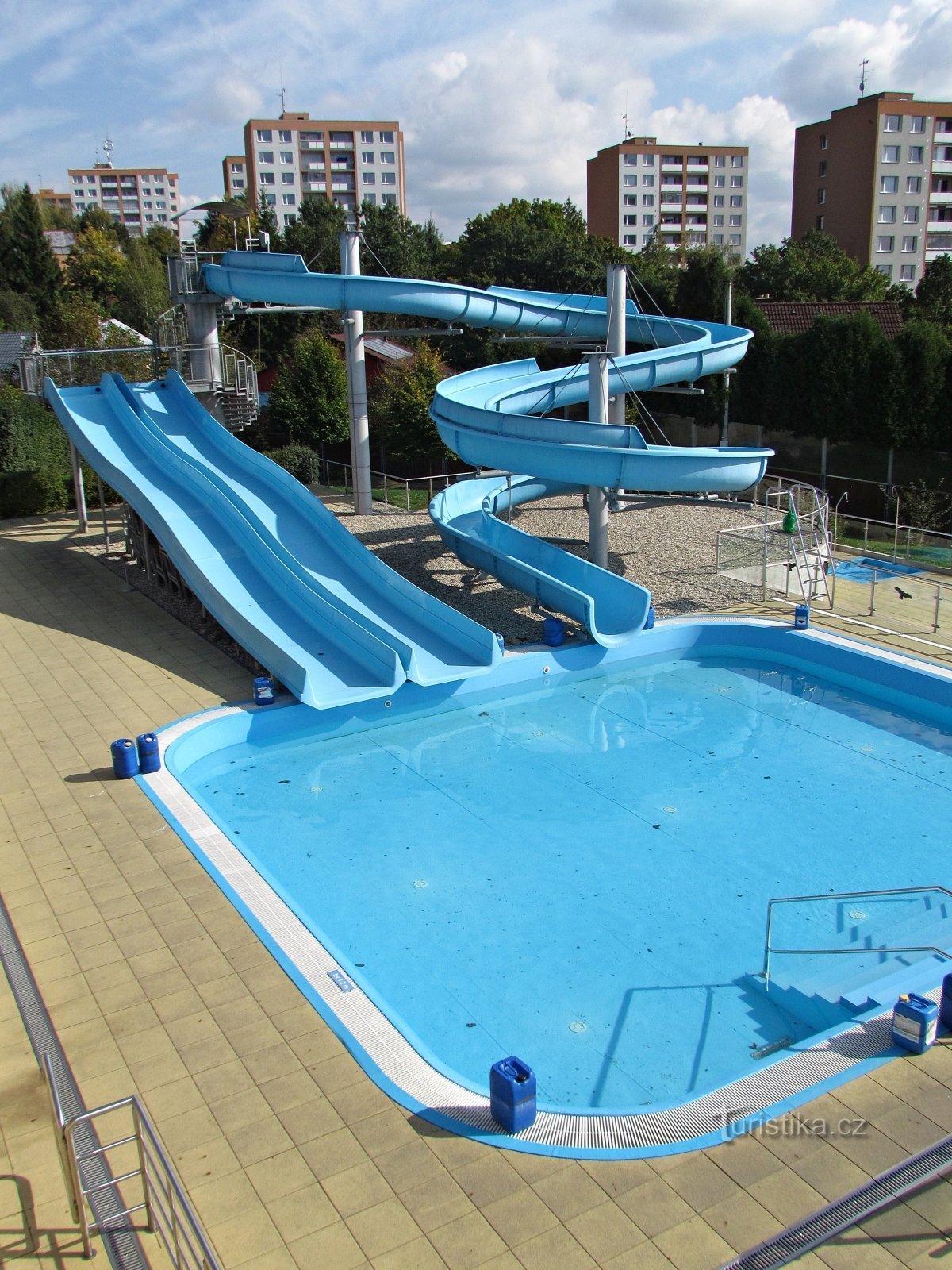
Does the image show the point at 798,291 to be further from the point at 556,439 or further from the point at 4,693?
the point at 4,693

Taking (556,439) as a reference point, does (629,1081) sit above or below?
below

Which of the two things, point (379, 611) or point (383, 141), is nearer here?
point (379, 611)

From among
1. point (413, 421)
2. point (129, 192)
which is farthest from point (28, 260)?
point (129, 192)

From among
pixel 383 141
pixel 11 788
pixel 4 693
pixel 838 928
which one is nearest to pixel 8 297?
pixel 4 693

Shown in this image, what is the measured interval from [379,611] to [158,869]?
590cm

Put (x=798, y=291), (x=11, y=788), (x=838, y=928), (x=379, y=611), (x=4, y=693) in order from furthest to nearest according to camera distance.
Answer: (x=798, y=291)
(x=379, y=611)
(x=4, y=693)
(x=11, y=788)
(x=838, y=928)

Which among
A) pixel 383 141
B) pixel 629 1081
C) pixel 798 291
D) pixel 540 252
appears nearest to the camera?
pixel 629 1081

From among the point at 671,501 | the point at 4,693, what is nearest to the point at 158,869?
the point at 4,693

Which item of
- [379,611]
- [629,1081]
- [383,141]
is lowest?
[629,1081]

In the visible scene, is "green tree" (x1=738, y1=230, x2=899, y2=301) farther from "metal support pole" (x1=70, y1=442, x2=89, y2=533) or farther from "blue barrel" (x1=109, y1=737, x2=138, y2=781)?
"blue barrel" (x1=109, y1=737, x2=138, y2=781)

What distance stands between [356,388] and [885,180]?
44720mm

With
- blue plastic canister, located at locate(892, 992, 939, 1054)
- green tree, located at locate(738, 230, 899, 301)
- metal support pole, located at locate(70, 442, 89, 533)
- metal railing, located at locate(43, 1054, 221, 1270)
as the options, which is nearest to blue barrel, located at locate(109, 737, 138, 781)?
metal railing, located at locate(43, 1054, 221, 1270)

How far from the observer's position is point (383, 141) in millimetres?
84625

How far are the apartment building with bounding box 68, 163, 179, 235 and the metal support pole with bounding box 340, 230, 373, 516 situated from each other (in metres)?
117
